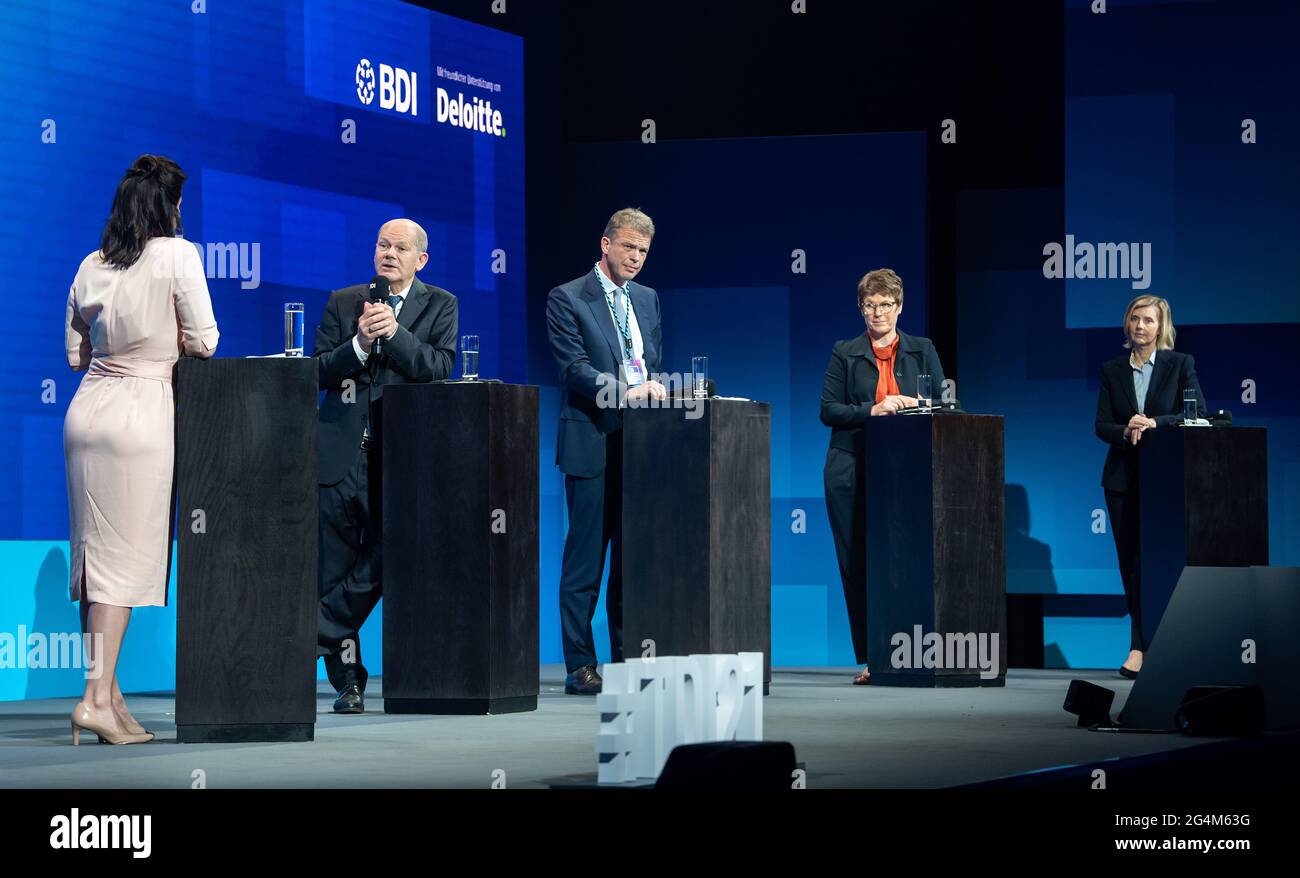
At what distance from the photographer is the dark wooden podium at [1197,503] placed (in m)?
8.16

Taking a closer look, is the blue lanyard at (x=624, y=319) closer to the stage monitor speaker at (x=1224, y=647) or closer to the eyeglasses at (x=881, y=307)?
the eyeglasses at (x=881, y=307)

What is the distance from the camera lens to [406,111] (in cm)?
903

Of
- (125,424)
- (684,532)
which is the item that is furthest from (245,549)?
(684,532)

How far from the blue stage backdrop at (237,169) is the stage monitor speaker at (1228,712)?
409 centimetres

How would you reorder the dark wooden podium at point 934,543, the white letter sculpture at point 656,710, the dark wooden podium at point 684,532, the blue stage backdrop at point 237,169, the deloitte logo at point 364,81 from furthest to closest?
the deloitte logo at point 364,81 < the dark wooden podium at point 934,543 < the blue stage backdrop at point 237,169 < the dark wooden podium at point 684,532 < the white letter sculpture at point 656,710

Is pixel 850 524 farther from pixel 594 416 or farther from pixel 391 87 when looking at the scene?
pixel 391 87

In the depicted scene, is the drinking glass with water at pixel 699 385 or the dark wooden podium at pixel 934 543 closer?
the drinking glass with water at pixel 699 385

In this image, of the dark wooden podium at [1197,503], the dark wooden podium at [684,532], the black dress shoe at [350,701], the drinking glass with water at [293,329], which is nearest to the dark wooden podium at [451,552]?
the black dress shoe at [350,701]

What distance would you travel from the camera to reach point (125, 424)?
5395 mm

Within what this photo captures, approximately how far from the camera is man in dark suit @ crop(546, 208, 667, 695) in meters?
7.16

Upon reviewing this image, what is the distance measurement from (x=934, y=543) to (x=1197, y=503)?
124 cm

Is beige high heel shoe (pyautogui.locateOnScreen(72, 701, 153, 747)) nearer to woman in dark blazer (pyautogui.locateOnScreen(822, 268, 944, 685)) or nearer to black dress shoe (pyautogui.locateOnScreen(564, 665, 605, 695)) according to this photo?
black dress shoe (pyautogui.locateOnScreen(564, 665, 605, 695))

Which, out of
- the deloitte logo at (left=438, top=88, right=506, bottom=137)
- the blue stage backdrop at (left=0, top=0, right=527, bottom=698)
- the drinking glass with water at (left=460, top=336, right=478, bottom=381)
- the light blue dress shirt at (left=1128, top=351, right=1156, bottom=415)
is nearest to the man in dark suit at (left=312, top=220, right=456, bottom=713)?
the drinking glass with water at (left=460, top=336, right=478, bottom=381)
